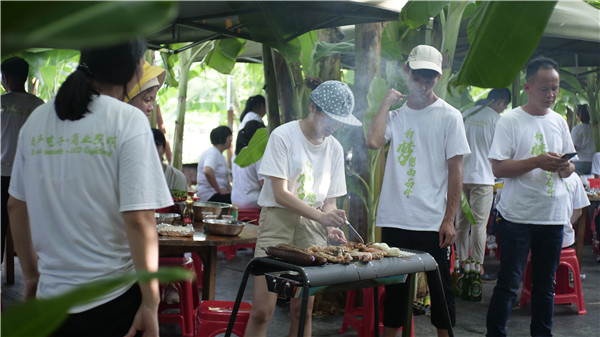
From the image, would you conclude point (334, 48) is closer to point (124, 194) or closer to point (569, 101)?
point (124, 194)

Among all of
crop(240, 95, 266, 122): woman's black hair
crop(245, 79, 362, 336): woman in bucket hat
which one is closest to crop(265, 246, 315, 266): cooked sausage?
crop(245, 79, 362, 336): woman in bucket hat

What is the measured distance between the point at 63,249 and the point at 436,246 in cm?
259

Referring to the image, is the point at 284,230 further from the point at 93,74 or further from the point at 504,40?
the point at 93,74

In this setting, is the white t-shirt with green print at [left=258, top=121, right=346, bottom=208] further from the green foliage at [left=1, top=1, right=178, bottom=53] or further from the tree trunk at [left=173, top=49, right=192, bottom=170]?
the tree trunk at [left=173, top=49, right=192, bottom=170]

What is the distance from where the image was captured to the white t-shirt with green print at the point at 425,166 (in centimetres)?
386

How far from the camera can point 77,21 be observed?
0.29 metres

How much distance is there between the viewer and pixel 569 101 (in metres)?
16.0

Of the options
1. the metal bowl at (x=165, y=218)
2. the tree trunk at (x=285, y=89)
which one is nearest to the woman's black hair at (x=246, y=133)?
the tree trunk at (x=285, y=89)

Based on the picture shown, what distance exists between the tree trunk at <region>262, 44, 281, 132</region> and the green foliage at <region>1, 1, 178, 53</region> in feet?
17.4

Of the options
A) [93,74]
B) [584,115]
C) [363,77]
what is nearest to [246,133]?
[363,77]

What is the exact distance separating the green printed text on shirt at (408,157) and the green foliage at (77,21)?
3673 mm

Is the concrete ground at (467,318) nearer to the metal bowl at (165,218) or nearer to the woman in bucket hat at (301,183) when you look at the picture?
the metal bowl at (165,218)

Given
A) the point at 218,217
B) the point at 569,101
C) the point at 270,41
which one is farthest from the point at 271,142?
the point at 569,101

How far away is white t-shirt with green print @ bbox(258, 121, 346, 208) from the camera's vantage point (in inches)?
141
